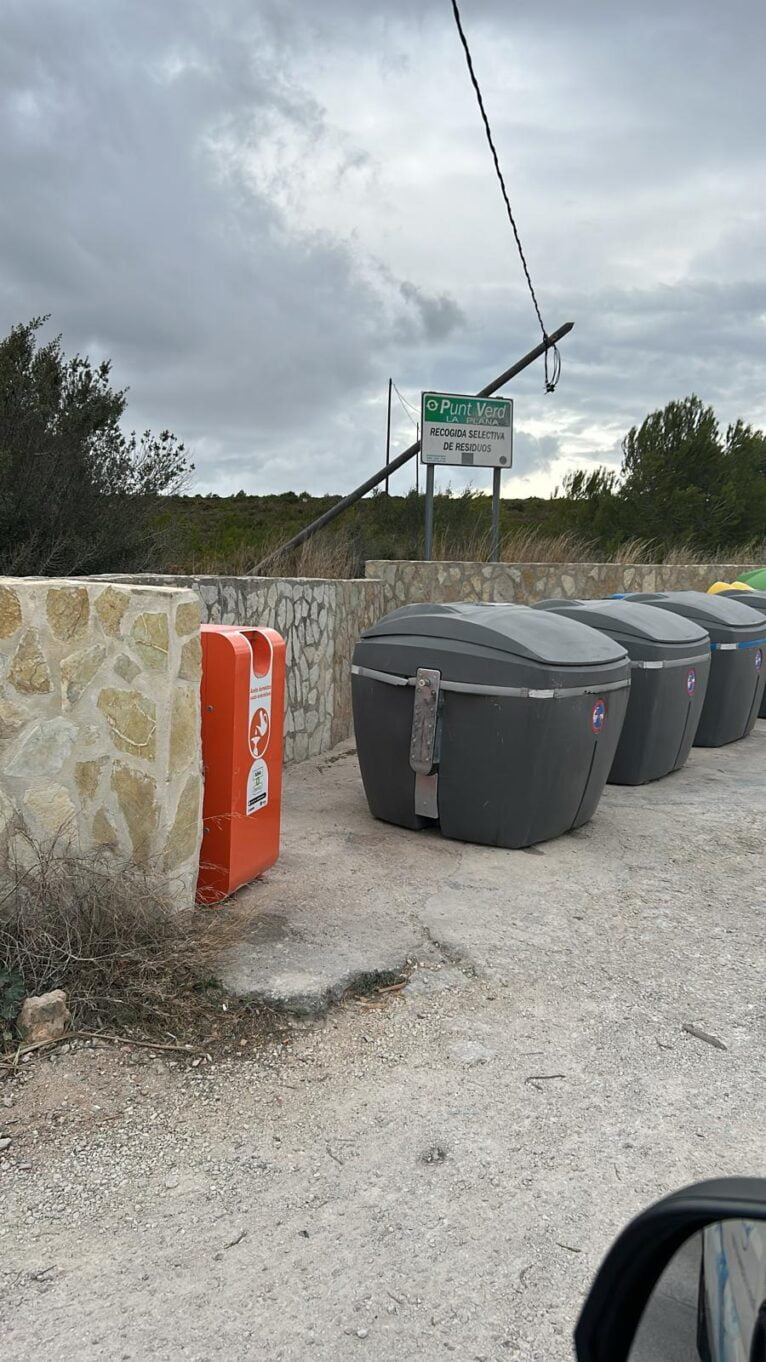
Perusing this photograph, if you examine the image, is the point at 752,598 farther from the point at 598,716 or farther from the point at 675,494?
the point at 675,494

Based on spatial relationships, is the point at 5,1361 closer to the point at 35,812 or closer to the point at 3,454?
the point at 35,812

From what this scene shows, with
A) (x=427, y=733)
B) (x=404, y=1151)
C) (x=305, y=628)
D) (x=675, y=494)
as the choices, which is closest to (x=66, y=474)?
(x=305, y=628)

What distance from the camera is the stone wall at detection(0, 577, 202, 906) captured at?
4.00 meters

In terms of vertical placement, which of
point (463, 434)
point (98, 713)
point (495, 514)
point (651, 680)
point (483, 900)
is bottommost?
point (483, 900)

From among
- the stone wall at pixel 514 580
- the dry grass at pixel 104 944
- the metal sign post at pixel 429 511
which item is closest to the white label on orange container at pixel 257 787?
the dry grass at pixel 104 944

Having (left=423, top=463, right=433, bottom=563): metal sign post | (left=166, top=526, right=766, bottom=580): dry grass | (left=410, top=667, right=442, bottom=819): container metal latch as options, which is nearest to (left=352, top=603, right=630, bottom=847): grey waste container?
(left=410, top=667, right=442, bottom=819): container metal latch

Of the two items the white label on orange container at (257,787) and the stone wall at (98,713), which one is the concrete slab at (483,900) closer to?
the white label on orange container at (257,787)

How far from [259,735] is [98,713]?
831 millimetres

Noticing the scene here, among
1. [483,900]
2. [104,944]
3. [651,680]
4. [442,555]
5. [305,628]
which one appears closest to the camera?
[104,944]

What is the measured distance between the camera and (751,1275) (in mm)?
1064

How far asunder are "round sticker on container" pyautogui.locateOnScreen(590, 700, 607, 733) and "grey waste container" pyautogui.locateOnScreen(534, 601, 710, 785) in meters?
1.51

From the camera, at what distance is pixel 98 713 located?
162 inches

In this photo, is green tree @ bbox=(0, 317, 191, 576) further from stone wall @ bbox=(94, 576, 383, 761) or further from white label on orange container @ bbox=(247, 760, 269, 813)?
white label on orange container @ bbox=(247, 760, 269, 813)

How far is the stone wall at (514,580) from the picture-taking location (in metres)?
10.8
